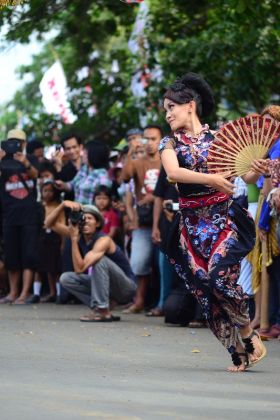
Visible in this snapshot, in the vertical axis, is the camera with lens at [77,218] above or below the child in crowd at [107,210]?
→ above

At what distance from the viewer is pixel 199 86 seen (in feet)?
30.5

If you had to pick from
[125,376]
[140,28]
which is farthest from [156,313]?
[140,28]

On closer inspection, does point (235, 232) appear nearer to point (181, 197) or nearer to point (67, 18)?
point (181, 197)

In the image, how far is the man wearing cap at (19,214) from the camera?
16.9 metres

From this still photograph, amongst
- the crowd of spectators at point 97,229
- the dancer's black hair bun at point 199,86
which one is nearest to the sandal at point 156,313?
the crowd of spectators at point 97,229

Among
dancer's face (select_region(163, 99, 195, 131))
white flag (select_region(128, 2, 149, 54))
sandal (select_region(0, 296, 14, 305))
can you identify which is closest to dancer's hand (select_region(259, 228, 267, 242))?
dancer's face (select_region(163, 99, 195, 131))

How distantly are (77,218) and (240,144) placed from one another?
486 cm

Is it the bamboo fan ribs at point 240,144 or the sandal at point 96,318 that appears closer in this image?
the bamboo fan ribs at point 240,144

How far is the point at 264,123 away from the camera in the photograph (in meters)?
9.59

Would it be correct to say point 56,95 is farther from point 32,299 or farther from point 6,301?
point 32,299

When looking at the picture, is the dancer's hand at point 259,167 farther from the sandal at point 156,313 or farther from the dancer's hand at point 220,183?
the sandal at point 156,313

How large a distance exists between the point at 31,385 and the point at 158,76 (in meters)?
12.7

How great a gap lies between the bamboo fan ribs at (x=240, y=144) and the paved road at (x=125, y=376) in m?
1.43

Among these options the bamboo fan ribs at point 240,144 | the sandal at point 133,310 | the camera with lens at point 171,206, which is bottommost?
the sandal at point 133,310
